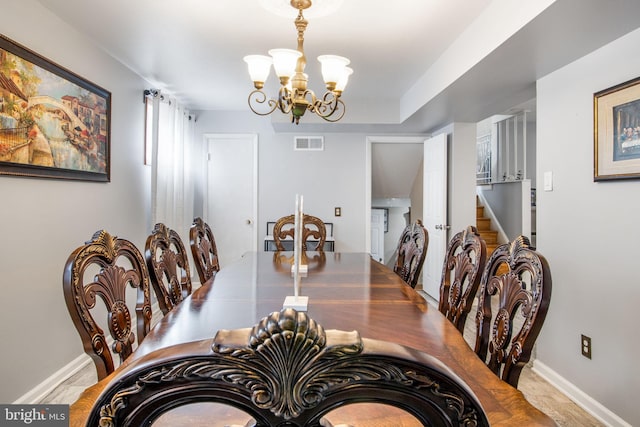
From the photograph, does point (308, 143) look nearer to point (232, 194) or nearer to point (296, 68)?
point (232, 194)

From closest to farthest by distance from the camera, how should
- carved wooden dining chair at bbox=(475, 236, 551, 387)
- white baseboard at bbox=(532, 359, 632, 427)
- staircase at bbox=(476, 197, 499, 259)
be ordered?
carved wooden dining chair at bbox=(475, 236, 551, 387)
white baseboard at bbox=(532, 359, 632, 427)
staircase at bbox=(476, 197, 499, 259)

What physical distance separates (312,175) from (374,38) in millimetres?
2478

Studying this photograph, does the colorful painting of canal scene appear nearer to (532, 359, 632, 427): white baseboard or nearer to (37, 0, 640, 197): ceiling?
(37, 0, 640, 197): ceiling

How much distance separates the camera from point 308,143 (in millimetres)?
4957

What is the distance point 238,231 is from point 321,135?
1705mm

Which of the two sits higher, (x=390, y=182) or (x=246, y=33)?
(x=246, y=33)

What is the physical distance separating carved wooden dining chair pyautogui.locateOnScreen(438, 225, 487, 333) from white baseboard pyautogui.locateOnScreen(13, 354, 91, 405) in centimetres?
244

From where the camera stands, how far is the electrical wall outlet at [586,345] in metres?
2.24

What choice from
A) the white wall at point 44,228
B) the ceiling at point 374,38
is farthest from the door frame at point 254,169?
the white wall at point 44,228

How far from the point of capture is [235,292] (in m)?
1.76

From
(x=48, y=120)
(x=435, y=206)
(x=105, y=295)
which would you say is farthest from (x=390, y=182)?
(x=105, y=295)

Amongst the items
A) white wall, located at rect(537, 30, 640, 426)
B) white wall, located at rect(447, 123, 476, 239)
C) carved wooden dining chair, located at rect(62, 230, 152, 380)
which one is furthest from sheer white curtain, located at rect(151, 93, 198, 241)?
white wall, located at rect(537, 30, 640, 426)

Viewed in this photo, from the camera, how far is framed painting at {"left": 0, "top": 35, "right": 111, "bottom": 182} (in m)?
2.04

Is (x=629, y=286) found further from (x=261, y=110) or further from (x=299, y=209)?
(x=261, y=110)
